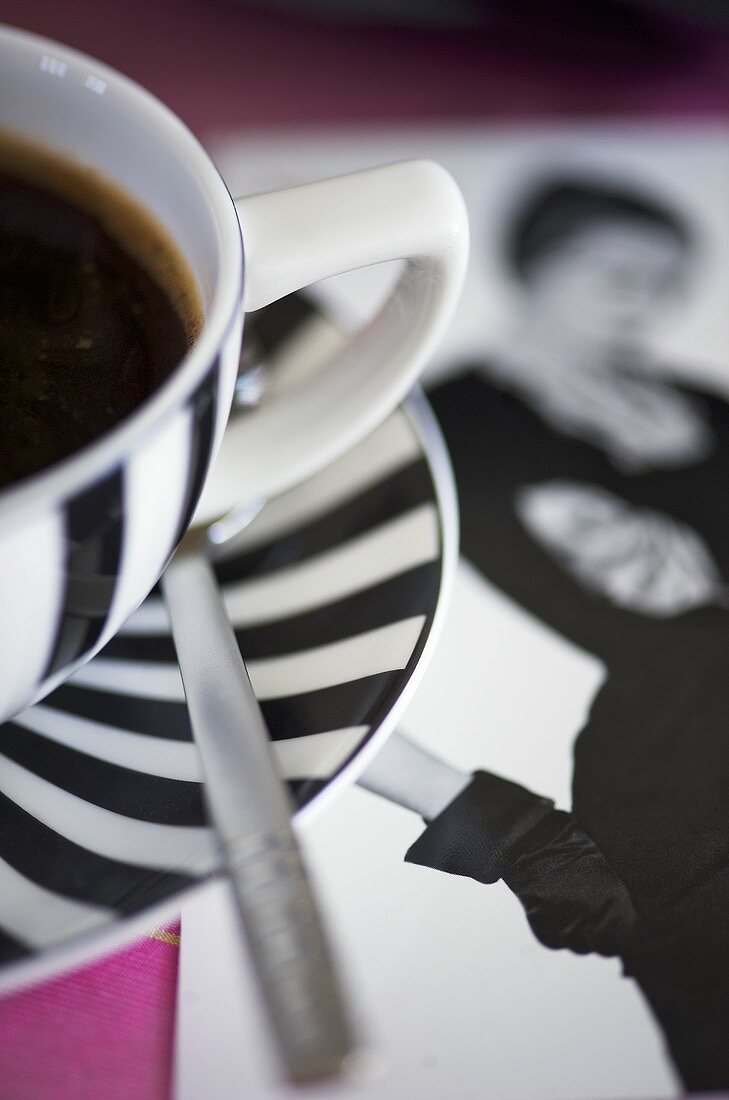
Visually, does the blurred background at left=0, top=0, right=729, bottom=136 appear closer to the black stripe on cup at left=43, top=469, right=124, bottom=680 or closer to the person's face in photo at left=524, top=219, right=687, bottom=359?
the person's face in photo at left=524, top=219, right=687, bottom=359

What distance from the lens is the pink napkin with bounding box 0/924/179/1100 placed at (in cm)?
31

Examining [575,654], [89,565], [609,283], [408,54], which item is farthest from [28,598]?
[408,54]

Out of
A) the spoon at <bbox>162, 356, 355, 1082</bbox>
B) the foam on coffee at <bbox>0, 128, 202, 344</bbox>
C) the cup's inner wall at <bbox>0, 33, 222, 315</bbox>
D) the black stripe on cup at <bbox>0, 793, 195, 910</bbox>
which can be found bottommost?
the black stripe on cup at <bbox>0, 793, 195, 910</bbox>

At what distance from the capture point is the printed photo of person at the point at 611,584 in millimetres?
359

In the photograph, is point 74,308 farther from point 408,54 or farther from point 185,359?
point 408,54

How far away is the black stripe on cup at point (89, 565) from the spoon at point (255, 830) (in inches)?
2.0

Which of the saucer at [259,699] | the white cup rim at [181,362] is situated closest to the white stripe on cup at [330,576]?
the saucer at [259,699]

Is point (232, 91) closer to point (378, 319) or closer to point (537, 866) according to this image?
point (378, 319)

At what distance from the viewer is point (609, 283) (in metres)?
0.63

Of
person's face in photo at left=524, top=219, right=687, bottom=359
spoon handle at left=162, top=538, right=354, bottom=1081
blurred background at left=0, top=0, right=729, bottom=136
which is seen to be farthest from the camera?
blurred background at left=0, top=0, right=729, bottom=136

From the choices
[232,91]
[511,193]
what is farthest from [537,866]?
[232,91]

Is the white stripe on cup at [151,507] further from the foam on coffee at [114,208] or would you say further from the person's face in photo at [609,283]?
the person's face in photo at [609,283]

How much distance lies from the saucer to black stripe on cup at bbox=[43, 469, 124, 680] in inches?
1.9

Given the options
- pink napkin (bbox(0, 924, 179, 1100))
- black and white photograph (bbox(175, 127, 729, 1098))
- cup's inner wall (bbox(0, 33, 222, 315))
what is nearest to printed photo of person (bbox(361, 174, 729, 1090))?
black and white photograph (bbox(175, 127, 729, 1098))
